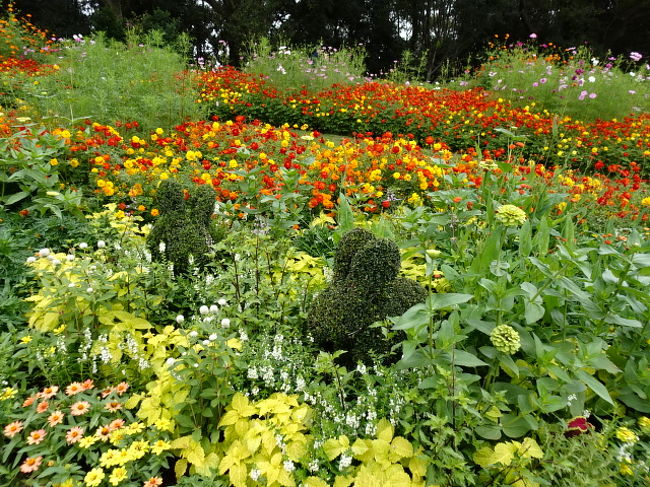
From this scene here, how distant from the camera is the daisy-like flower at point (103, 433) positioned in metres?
1.62

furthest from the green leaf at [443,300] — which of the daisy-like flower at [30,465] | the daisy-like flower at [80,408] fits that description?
the daisy-like flower at [30,465]

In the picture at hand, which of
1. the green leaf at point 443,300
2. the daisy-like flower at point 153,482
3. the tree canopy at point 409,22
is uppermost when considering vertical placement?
the tree canopy at point 409,22

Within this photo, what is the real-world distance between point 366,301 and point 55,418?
139cm

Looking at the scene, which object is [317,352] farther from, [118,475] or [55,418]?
[55,418]

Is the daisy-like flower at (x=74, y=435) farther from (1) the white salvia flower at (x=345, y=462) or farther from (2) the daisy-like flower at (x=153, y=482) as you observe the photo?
(1) the white salvia flower at (x=345, y=462)

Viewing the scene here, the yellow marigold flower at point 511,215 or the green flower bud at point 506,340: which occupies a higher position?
the yellow marigold flower at point 511,215

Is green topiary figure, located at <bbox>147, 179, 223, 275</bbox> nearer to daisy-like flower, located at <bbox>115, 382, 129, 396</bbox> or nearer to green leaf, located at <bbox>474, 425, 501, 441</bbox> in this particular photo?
daisy-like flower, located at <bbox>115, 382, 129, 396</bbox>

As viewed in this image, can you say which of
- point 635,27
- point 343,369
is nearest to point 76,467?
point 343,369

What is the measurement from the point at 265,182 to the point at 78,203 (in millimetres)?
1340

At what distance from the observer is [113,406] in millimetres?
1778

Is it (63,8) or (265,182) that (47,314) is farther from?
(63,8)

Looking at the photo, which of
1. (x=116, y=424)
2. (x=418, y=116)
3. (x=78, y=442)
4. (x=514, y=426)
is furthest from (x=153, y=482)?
(x=418, y=116)

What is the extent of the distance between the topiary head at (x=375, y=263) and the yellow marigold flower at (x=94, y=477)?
1.26 metres

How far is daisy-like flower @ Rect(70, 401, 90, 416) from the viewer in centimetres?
168
